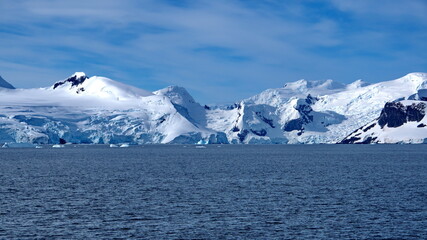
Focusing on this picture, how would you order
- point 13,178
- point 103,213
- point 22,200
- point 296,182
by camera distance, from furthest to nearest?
point 13,178 < point 296,182 < point 22,200 < point 103,213

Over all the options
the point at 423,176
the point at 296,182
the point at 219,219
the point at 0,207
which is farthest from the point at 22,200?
the point at 423,176

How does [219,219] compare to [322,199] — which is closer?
[219,219]

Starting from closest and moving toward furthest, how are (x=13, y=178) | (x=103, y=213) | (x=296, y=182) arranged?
1. (x=103, y=213)
2. (x=296, y=182)
3. (x=13, y=178)

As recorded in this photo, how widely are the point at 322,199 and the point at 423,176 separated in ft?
124

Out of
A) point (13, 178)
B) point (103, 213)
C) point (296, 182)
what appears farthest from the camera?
point (13, 178)

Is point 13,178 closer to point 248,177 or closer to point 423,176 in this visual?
point 248,177

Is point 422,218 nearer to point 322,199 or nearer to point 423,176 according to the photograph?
point 322,199

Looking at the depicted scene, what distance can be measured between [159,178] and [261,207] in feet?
115

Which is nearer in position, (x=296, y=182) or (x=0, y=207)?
(x=0, y=207)

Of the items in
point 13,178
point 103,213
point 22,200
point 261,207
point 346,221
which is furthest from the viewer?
point 13,178

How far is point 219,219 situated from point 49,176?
5063 cm

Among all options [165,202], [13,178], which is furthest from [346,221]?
[13,178]

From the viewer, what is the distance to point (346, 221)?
47812 millimetres

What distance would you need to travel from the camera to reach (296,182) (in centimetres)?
8100
